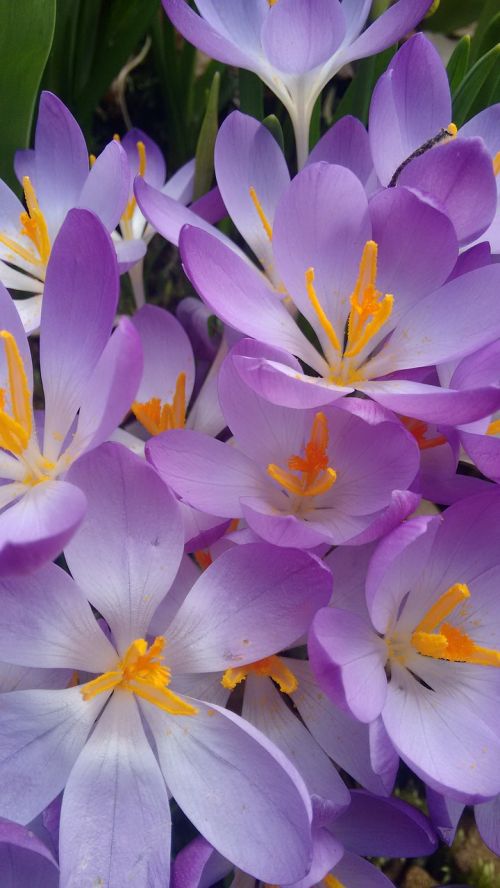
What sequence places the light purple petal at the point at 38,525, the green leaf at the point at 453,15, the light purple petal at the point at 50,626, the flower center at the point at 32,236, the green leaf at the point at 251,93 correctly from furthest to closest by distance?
1. the green leaf at the point at 453,15
2. the green leaf at the point at 251,93
3. the flower center at the point at 32,236
4. the light purple petal at the point at 50,626
5. the light purple petal at the point at 38,525

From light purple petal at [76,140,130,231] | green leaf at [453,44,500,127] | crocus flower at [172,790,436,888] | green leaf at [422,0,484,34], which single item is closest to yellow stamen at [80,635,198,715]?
crocus flower at [172,790,436,888]

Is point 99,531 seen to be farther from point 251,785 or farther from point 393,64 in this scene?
point 393,64

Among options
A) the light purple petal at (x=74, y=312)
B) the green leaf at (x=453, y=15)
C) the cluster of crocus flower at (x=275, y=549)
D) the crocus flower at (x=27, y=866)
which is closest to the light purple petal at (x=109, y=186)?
the cluster of crocus flower at (x=275, y=549)

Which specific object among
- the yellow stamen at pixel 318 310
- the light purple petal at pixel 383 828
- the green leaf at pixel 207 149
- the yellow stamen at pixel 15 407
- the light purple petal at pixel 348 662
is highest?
the green leaf at pixel 207 149

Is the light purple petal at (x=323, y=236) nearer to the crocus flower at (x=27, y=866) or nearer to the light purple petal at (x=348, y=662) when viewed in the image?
the light purple petal at (x=348, y=662)

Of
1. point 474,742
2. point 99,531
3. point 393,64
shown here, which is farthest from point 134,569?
point 393,64
